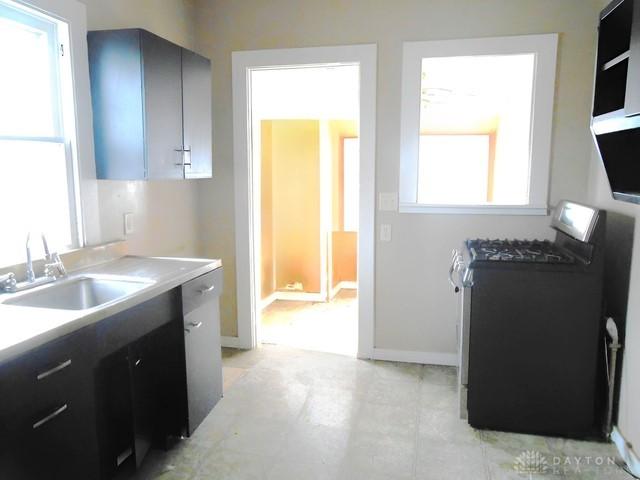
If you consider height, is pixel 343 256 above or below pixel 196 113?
below

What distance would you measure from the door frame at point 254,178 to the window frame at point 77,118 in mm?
1144

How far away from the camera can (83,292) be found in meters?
2.09

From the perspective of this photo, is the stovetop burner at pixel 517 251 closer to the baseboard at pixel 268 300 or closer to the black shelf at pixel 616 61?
the black shelf at pixel 616 61

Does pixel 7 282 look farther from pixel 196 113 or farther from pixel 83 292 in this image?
pixel 196 113

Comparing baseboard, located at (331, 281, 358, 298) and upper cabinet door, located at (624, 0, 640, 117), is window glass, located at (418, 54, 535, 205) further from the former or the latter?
baseboard, located at (331, 281, 358, 298)

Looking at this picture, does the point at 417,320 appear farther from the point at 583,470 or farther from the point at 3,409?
the point at 3,409

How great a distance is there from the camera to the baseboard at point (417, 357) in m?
3.19

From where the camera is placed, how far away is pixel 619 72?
1809 millimetres

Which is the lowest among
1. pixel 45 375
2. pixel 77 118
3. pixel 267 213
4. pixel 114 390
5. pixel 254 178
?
pixel 114 390

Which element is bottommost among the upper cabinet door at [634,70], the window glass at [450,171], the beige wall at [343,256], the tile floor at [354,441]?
the tile floor at [354,441]

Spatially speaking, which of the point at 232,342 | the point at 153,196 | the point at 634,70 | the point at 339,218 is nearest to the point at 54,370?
the point at 153,196

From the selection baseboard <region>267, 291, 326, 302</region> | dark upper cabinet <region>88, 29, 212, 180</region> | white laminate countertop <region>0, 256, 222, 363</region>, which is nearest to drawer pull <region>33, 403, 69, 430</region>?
white laminate countertop <region>0, 256, 222, 363</region>

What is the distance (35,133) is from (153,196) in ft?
2.79

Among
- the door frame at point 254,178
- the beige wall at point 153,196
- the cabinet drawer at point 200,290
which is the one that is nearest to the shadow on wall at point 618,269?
the door frame at point 254,178
